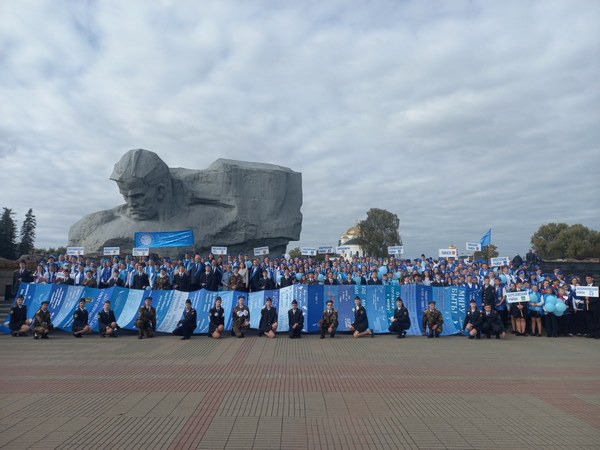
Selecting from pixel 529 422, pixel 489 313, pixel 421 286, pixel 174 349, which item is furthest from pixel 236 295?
pixel 529 422

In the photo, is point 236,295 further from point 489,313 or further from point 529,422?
point 529,422

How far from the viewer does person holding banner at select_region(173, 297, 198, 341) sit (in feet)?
42.4

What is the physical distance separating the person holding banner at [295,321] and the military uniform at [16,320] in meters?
7.76

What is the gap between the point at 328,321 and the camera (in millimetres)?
13398

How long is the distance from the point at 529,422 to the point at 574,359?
541cm

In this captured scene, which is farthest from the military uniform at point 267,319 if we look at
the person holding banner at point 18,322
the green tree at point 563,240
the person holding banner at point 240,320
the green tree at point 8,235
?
the green tree at point 563,240

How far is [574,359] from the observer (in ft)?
32.5

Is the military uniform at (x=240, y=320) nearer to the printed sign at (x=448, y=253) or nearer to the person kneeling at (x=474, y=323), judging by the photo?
the person kneeling at (x=474, y=323)

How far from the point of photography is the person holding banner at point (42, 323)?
13.0 meters

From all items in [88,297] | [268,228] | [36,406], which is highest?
[268,228]

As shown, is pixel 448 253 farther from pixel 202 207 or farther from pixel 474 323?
pixel 202 207

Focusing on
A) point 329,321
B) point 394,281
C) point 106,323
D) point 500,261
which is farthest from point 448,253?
point 106,323

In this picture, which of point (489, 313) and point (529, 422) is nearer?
point (529, 422)

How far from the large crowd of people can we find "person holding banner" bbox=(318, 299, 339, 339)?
77mm
